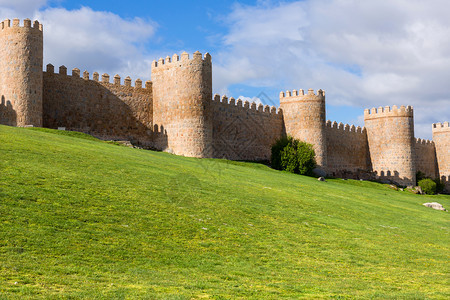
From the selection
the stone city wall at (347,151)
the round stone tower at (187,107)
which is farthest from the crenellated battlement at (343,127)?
the round stone tower at (187,107)

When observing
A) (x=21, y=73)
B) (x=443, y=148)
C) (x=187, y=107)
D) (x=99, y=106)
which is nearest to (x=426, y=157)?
(x=443, y=148)

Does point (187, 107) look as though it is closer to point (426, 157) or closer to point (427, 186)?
point (427, 186)

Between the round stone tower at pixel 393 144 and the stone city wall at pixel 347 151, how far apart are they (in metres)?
0.95

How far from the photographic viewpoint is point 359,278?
32.3 feet

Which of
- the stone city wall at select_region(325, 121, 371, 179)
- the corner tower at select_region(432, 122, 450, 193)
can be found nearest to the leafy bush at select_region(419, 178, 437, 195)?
the stone city wall at select_region(325, 121, 371, 179)

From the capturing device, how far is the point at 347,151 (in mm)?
52500

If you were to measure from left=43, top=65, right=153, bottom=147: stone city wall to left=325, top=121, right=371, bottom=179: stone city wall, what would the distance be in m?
20.9

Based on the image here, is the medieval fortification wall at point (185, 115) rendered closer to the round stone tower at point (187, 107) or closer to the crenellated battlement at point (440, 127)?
the round stone tower at point (187, 107)

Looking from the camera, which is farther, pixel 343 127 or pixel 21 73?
pixel 343 127

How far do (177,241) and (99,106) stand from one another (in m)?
25.9

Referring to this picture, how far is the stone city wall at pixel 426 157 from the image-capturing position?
198 feet

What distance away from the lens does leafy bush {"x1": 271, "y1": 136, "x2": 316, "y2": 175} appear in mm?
39688

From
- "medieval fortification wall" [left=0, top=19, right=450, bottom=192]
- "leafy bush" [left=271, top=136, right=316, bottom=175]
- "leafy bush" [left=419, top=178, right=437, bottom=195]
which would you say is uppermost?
"medieval fortification wall" [left=0, top=19, right=450, bottom=192]

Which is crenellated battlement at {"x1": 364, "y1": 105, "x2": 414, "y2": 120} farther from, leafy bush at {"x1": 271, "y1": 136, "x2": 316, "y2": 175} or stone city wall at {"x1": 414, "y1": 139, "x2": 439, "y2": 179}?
leafy bush at {"x1": 271, "y1": 136, "x2": 316, "y2": 175}
